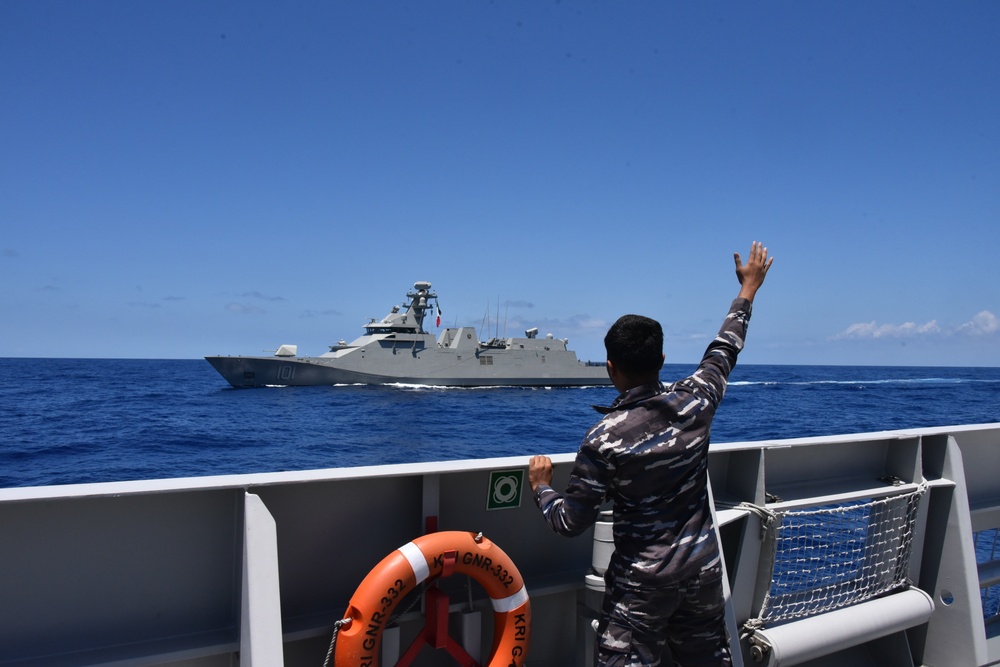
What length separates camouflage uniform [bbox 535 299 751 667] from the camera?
64.7 inches

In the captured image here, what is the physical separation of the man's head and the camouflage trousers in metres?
0.54

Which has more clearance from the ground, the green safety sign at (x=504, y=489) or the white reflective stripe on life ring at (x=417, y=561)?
the green safety sign at (x=504, y=489)

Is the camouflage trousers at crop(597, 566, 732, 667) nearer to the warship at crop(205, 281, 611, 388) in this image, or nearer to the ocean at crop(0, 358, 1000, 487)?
the ocean at crop(0, 358, 1000, 487)

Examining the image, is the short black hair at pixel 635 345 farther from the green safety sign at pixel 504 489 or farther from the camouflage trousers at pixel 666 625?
the green safety sign at pixel 504 489

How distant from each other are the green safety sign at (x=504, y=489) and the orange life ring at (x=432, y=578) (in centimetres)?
28

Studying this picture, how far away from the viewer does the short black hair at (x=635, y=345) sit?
Result: 5.62ft

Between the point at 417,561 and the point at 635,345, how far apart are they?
872 mm

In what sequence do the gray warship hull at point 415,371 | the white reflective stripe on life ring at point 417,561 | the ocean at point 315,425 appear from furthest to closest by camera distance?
the gray warship hull at point 415,371 → the ocean at point 315,425 → the white reflective stripe on life ring at point 417,561

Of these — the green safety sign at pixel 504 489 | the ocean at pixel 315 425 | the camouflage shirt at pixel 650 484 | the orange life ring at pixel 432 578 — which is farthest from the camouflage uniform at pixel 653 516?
the ocean at pixel 315 425

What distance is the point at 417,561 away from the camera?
6.27ft

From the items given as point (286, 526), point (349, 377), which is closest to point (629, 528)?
point (286, 526)

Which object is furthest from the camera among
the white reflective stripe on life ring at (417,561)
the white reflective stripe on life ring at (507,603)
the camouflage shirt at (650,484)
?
the white reflective stripe on life ring at (507,603)

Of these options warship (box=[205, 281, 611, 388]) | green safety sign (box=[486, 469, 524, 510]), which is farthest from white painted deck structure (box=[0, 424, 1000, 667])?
warship (box=[205, 281, 611, 388])

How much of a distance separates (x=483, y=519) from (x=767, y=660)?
3.88 feet
